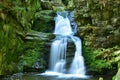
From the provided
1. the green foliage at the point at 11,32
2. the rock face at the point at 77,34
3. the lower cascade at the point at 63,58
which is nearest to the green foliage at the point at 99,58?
the rock face at the point at 77,34

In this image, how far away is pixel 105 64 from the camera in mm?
12859

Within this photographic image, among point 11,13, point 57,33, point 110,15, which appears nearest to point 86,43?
point 110,15

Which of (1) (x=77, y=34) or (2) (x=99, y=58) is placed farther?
→ (1) (x=77, y=34)

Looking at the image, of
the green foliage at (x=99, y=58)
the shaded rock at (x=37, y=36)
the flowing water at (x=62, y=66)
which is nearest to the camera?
the flowing water at (x=62, y=66)

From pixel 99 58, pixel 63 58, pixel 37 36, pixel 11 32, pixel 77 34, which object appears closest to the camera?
pixel 11 32

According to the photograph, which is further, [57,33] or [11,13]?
[57,33]

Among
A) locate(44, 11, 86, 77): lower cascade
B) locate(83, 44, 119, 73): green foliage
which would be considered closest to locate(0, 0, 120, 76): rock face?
locate(83, 44, 119, 73): green foliage

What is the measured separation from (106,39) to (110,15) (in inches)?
50.3

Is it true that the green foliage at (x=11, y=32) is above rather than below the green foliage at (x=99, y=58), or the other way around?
above

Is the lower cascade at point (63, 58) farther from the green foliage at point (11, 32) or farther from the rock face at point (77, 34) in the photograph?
the green foliage at point (11, 32)

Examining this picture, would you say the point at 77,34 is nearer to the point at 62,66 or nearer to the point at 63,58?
the point at 63,58

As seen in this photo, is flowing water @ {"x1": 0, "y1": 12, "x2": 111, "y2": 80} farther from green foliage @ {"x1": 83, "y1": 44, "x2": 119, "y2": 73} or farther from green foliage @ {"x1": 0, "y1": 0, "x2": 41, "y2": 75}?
green foliage @ {"x1": 0, "y1": 0, "x2": 41, "y2": 75}

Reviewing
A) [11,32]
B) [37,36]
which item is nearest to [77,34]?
[37,36]

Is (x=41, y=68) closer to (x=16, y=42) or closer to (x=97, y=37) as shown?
(x=16, y=42)
